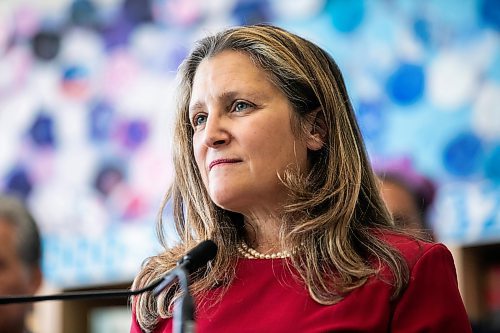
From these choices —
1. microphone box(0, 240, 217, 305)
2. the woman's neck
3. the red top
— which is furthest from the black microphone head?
the woman's neck

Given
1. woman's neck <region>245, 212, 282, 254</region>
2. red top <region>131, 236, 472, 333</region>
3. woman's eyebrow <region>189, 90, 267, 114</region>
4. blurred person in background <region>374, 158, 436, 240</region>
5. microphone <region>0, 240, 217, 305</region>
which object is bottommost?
red top <region>131, 236, 472, 333</region>

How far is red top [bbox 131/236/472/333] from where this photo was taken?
64.8 inches

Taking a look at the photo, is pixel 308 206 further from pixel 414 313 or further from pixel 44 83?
pixel 44 83

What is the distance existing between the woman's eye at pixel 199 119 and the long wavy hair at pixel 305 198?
76 millimetres

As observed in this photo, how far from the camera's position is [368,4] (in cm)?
363

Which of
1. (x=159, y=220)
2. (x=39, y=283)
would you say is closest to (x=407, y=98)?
(x=39, y=283)

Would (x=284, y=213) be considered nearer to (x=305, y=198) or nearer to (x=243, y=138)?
(x=305, y=198)

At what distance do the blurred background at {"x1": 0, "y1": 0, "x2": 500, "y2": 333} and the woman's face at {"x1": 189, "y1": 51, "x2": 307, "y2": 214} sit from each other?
136 centimetres

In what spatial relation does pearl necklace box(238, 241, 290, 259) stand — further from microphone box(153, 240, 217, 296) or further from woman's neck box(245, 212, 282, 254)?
microphone box(153, 240, 217, 296)

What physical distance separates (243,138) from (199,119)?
0.48 feet

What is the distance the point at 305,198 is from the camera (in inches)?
72.7

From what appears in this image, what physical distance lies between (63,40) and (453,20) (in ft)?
6.69

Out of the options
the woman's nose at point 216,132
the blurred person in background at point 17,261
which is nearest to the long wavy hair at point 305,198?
the woman's nose at point 216,132

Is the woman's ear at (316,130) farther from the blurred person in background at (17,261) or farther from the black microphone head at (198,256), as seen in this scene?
the blurred person in background at (17,261)
